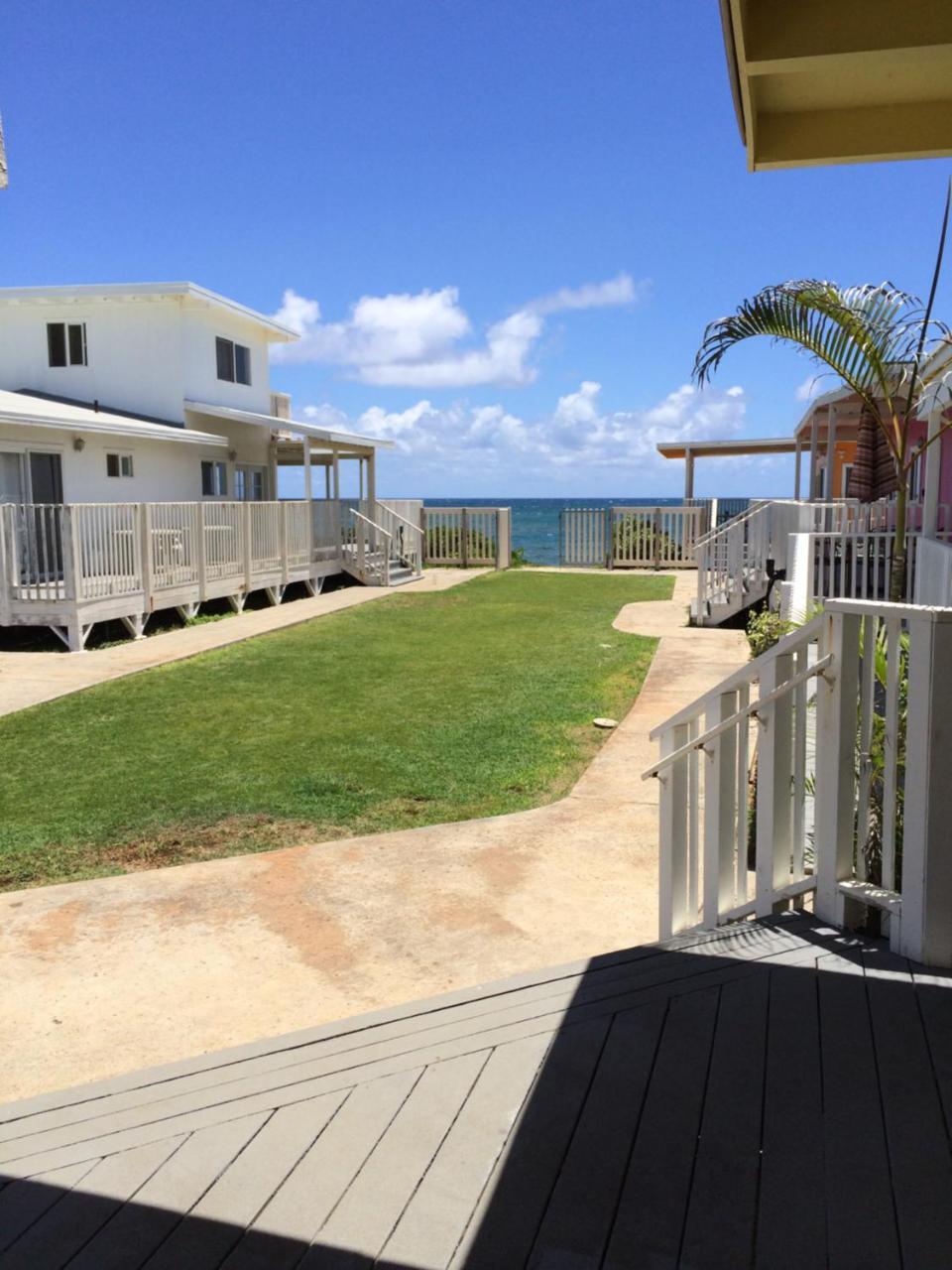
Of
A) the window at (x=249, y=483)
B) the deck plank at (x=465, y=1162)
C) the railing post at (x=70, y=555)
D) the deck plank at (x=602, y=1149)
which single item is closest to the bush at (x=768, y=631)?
the deck plank at (x=602, y=1149)

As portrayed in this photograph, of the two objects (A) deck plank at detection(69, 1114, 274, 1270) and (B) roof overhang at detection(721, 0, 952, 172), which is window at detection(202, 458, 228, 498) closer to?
(B) roof overhang at detection(721, 0, 952, 172)

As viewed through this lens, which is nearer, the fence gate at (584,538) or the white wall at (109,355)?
the white wall at (109,355)

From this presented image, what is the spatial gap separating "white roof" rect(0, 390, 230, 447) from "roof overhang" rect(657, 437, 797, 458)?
14.4m

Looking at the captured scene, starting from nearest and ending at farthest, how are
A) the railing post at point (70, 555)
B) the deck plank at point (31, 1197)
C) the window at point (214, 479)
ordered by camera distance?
the deck plank at point (31, 1197) < the railing post at point (70, 555) < the window at point (214, 479)

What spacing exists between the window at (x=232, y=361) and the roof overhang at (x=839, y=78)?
61.4 feet

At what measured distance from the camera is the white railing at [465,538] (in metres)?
27.2

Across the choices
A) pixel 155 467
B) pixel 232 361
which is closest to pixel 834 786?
pixel 155 467

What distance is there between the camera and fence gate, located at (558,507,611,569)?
88.8ft

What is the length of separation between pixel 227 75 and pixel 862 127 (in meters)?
17.3

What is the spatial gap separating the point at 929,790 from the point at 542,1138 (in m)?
1.48

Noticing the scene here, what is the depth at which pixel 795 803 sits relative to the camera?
3.48 metres

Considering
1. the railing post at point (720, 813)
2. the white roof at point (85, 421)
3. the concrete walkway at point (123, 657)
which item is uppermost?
the white roof at point (85, 421)

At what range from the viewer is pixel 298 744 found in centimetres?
789

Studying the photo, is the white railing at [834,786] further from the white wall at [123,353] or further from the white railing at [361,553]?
the white wall at [123,353]
